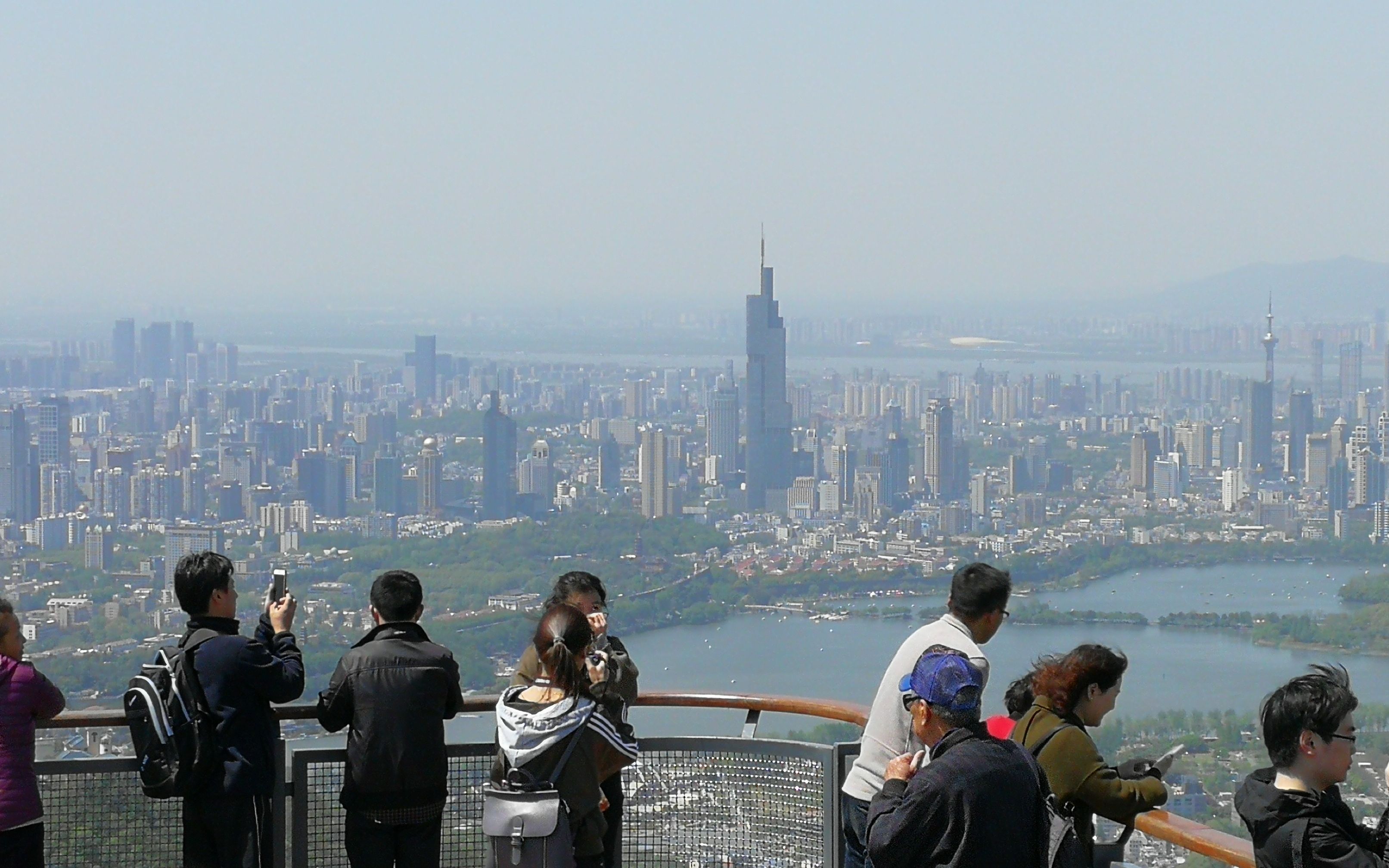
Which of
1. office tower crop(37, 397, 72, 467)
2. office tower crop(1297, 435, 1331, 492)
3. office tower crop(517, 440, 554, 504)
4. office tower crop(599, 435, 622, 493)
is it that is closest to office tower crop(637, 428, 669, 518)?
office tower crop(599, 435, 622, 493)

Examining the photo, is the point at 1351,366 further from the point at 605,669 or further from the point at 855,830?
the point at 605,669

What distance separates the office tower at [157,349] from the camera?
11456 centimetres

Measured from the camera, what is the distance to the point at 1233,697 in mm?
34281

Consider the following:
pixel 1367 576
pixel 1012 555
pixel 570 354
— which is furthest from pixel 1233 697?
pixel 570 354

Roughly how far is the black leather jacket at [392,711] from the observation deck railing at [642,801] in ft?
1.20

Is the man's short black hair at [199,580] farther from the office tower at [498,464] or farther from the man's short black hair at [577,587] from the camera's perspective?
the office tower at [498,464]

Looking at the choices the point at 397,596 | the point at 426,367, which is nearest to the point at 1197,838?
the point at 397,596

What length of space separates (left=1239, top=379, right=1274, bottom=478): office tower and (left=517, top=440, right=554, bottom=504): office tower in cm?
4044

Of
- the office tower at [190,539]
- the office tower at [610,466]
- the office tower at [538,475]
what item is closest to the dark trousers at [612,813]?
the office tower at [190,539]

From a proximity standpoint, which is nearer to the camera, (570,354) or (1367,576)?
(1367,576)

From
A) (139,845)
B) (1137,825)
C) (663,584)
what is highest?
(1137,825)

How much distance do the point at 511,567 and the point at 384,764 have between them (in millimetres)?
51427

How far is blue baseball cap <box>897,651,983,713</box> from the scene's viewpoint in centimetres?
259

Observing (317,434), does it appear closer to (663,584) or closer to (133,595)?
(663,584)
